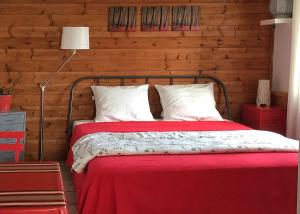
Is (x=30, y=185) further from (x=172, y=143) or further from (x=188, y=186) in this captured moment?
(x=172, y=143)

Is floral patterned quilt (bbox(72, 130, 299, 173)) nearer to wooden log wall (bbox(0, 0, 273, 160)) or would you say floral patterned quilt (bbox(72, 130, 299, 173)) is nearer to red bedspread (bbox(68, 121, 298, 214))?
red bedspread (bbox(68, 121, 298, 214))

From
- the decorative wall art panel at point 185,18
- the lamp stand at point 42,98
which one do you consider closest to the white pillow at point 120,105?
the lamp stand at point 42,98

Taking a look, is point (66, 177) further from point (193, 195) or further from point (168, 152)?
point (193, 195)

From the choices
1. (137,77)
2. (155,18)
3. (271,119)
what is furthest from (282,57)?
(137,77)

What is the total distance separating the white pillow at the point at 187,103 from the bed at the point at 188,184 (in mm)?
1577

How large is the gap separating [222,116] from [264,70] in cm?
68

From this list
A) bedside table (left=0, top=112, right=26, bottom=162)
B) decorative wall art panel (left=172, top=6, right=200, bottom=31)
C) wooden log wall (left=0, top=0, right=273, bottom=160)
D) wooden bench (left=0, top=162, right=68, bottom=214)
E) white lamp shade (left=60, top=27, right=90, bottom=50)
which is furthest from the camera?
decorative wall art panel (left=172, top=6, right=200, bottom=31)

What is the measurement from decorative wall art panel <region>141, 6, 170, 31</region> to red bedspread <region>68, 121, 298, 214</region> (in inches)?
85.1

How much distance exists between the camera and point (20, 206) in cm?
205

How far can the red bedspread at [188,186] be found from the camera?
2990mm

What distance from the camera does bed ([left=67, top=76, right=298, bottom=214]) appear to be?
299 cm

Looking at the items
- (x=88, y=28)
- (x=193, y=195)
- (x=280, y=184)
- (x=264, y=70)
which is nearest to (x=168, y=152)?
(x=193, y=195)

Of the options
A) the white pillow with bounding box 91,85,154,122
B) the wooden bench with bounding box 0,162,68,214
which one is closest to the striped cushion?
the wooden bench with bounding box 0,162,68,214

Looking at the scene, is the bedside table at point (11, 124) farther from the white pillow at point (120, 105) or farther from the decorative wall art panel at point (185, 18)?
the decorative wall art panel at point (185, 18)
